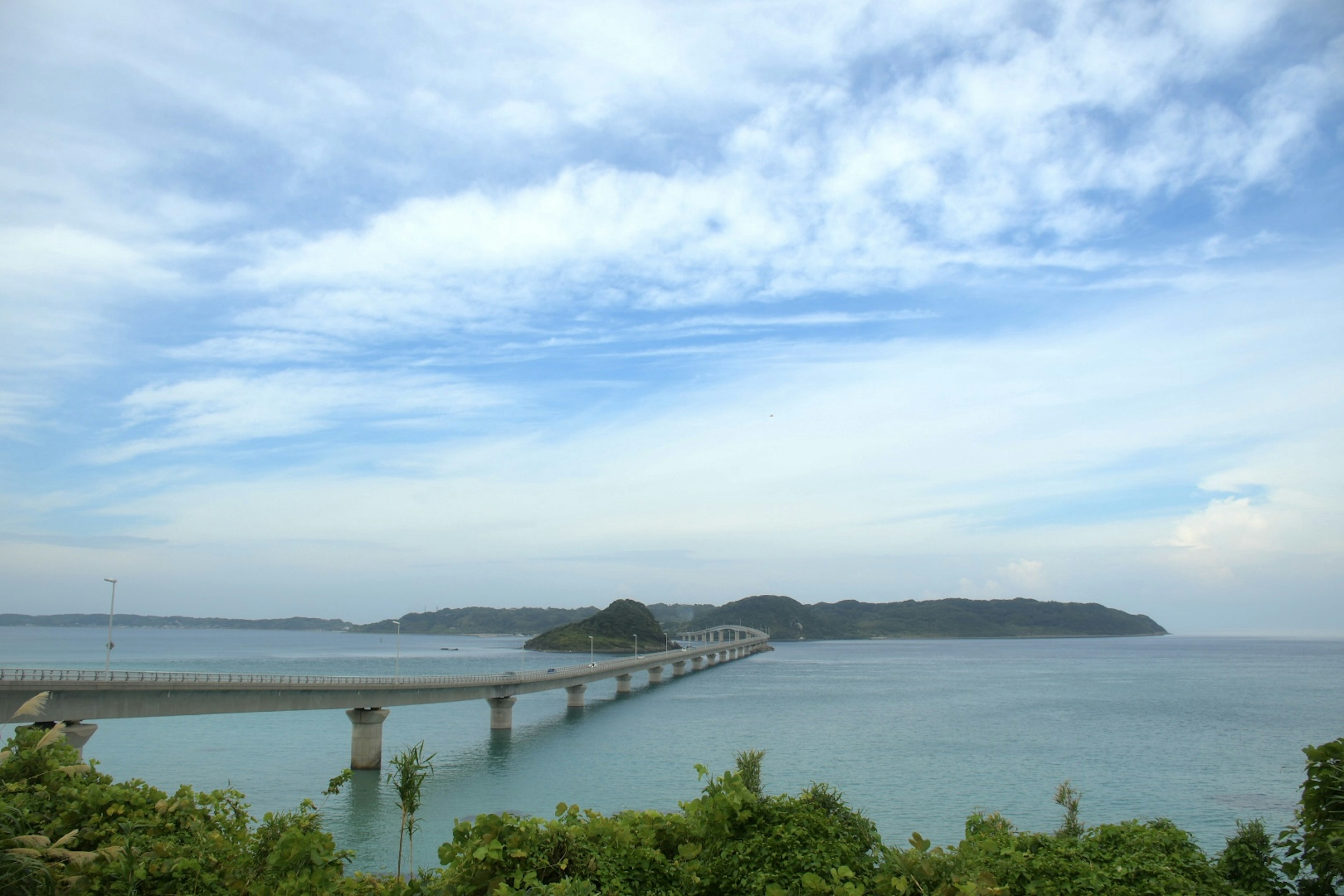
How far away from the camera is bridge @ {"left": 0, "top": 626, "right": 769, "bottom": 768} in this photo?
38781mm

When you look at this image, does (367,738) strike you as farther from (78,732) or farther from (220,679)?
(78,732)

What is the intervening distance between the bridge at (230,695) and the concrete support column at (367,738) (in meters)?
0.05

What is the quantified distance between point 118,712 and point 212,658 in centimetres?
16426

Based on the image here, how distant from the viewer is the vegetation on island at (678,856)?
32.9 ft

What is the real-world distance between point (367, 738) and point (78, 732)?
1611cm

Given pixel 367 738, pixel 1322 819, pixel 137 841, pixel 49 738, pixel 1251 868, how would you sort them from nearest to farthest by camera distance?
pixel 1322 819 < pixel 137 841 < pixel 1251 868 < pixel 49 738 < pixel 367 738

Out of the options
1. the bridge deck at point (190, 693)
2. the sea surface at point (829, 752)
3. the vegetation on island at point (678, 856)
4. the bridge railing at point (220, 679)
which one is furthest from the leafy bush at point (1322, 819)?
the bridge deck at point (190, 693)

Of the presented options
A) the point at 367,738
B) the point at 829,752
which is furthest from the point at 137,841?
the point at 829,752

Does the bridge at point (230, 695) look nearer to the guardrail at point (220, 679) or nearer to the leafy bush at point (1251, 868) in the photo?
the guardrail at point (220, 679)

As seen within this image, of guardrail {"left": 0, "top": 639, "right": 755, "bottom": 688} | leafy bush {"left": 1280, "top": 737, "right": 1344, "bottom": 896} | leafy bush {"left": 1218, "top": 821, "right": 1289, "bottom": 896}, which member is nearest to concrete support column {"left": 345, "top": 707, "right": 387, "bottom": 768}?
guardrail {"left": 0, "top": 639, "right": 755, "bottom": 688}

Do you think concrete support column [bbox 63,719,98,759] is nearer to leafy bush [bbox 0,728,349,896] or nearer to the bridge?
the bridge

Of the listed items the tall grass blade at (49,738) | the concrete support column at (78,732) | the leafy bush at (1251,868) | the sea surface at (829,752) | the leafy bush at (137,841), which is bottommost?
the sea surface at (829,752)

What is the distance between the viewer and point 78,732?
38938mm

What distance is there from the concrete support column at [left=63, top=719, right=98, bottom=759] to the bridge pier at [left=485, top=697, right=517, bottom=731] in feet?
119
